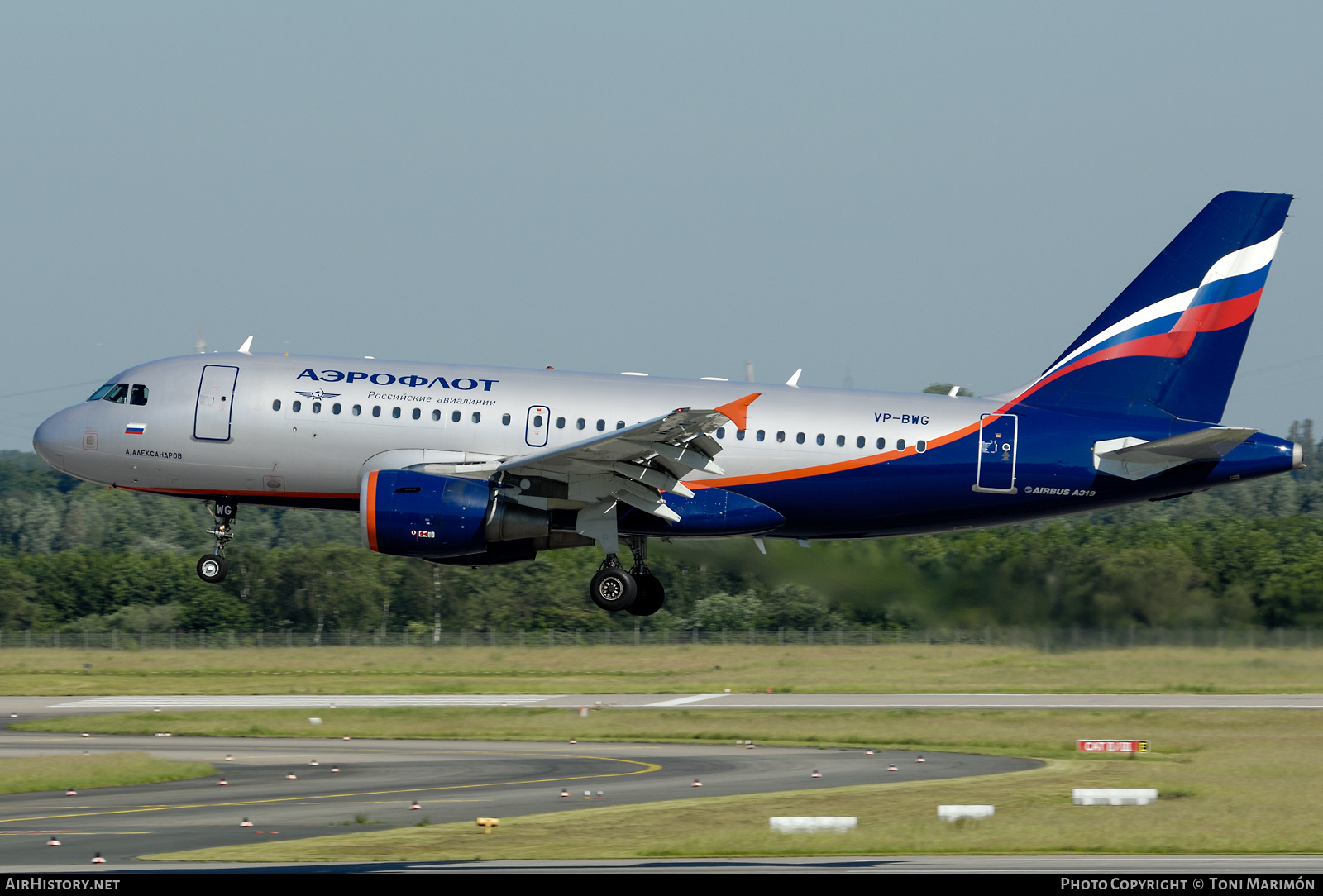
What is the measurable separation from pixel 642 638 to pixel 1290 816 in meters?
29.6

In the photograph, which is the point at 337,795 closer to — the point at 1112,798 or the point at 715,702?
the point at 1112,798

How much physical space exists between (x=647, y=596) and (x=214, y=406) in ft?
32.4

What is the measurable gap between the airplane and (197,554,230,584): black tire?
1.6 inches

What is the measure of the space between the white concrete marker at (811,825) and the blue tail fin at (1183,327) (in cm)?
1255

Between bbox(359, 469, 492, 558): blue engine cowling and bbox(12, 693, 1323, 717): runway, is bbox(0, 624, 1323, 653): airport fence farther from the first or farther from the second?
bbox(359, 469, 492, 558): blue engine cowling

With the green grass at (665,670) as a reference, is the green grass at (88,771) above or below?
below

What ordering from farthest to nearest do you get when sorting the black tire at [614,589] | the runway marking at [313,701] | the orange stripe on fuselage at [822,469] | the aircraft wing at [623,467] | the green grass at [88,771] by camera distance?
1. the runway marking at [313,701]
2. the black tire at [614,589]
3. the orange stripe on fuselage at [822,469]
4. the aircraft wing at [623,467]
5. the green grass at [88,771]

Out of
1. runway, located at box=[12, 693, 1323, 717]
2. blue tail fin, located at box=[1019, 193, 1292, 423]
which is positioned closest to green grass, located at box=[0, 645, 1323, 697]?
runway, located at box=[12, 693, 1323, 717]

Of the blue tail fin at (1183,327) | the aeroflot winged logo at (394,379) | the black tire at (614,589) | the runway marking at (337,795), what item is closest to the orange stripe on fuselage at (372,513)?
the aeroflot winged logo at (394,379)

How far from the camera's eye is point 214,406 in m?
31.2

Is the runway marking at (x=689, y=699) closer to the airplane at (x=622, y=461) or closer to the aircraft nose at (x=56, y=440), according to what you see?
the airplane at (x=622, y=461)

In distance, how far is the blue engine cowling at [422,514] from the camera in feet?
96.9

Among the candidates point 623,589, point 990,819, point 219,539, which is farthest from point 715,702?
point 990,819

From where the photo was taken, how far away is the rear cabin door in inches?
1212
